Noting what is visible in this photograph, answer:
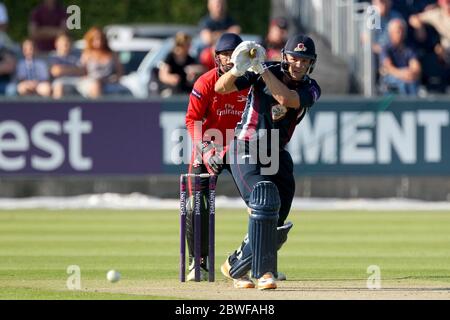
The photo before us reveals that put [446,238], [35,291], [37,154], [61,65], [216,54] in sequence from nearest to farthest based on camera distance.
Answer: [35,291]
[216,54]
[446,238]
[37,154]
[61,65]

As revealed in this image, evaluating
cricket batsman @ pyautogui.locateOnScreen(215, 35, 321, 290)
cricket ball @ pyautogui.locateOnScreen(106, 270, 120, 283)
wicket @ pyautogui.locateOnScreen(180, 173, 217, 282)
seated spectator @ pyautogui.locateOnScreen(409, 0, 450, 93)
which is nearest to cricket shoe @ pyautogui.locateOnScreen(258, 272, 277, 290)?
cricket batsman @ pyautogui.locateOnScreen(215, 35, 321, 290)

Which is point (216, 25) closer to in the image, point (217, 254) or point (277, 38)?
point (277, 38)

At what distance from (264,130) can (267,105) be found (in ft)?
0.64

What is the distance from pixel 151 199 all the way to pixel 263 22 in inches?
397

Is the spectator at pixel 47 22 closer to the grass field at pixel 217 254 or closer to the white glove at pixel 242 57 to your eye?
the grass field at pixel 217 254

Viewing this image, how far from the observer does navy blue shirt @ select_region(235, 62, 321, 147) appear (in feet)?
32.6

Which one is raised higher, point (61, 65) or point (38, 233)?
point (61, 65)

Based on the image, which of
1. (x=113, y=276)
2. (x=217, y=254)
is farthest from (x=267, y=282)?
(x=217, y=254)

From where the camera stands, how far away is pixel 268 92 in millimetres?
9945

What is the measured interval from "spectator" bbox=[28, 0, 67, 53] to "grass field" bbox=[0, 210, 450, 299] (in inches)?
219

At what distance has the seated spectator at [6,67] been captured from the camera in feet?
70.0
